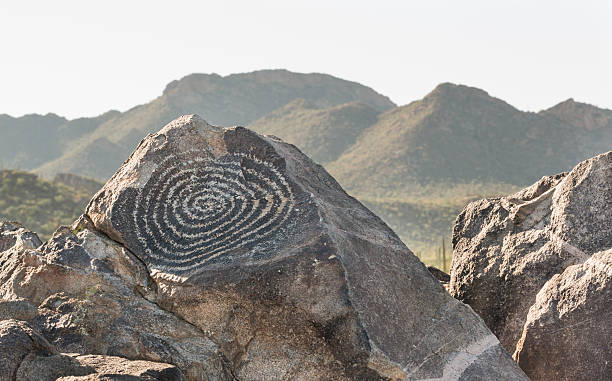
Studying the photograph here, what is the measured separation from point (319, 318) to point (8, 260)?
3394 mm

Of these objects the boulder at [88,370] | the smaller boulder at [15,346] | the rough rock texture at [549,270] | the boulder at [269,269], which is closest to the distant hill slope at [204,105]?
the boulder at [269,269]

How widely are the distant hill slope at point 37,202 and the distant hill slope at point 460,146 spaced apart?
24863 mm

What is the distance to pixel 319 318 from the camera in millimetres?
5934

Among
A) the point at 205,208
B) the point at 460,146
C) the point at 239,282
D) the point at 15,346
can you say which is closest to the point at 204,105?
the point at 460,146

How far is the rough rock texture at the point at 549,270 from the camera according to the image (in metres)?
6.56

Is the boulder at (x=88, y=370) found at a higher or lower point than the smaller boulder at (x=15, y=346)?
lower

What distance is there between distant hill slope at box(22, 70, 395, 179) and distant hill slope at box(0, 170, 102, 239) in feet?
137

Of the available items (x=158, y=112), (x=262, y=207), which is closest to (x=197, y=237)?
(x=262, y=207)

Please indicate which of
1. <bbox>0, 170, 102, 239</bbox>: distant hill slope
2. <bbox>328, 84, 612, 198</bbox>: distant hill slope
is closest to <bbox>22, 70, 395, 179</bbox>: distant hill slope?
<bbox>328, 84, 612, 198</bbox>: distant hill slope

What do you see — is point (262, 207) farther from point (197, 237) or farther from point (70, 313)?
point (70, 313)

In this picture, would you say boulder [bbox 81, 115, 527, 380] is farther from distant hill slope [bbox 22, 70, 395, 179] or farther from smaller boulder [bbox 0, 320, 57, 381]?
distant hill slope [bbox 22, 70, 395, 179]

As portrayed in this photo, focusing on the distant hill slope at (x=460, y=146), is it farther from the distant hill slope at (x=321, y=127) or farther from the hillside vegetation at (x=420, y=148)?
the distant hill slope at (x=321, y=127)

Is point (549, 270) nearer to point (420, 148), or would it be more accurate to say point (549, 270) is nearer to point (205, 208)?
point (205, 208)

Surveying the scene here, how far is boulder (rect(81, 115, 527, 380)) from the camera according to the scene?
5992 millimetres
